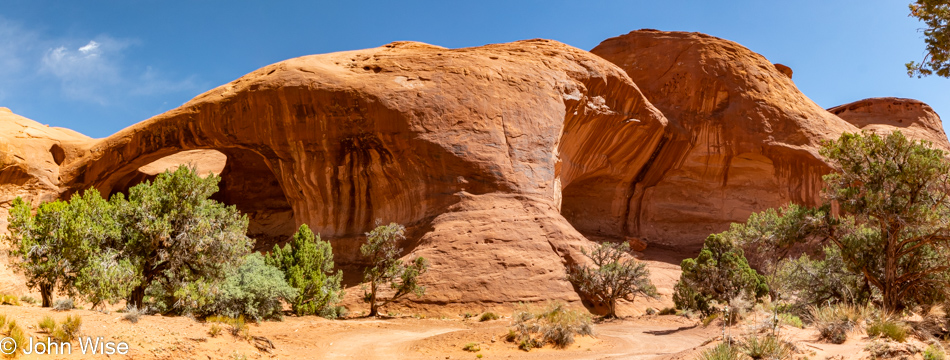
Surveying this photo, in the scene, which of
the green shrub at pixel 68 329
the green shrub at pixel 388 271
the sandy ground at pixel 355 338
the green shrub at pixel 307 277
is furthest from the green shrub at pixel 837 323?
the green shrub at pixel 307 277

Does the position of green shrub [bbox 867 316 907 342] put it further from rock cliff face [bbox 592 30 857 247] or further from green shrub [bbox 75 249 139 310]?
rock cliff face [bbox 592 30 857 247]

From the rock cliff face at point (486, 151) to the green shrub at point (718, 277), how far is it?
389cm

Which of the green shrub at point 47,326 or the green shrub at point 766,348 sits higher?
the green shrub at point 47,326

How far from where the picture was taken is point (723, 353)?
24.8ft

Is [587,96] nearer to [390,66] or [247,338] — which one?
[390,66]

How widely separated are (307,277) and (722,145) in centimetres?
2405

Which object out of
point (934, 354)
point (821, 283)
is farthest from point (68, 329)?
point (821, 283)

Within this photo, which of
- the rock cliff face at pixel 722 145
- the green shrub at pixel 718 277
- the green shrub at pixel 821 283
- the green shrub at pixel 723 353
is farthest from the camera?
the rock cliff face at pixel 722 145

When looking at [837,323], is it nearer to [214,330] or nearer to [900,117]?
[214,330]

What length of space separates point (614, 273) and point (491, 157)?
6264 mm

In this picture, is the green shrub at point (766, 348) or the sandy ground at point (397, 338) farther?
the sandy ground at point (397, 338)

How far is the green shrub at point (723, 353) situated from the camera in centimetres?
749

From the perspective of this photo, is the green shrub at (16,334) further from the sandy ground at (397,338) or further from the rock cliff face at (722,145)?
the rock cliff face at (722,145)

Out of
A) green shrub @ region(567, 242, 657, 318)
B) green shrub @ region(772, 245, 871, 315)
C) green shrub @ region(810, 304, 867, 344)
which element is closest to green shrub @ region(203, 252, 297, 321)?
green shrub @ region(567, 242, 657, 318)
